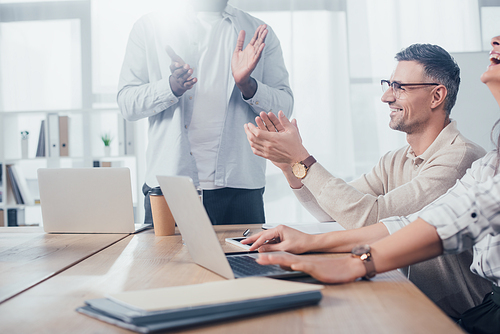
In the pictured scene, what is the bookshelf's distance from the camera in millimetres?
3674

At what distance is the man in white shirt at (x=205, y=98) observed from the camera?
1.86 m

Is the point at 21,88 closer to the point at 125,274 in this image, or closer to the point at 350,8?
the point at 350,8

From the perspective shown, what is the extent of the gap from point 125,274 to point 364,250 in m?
0.47

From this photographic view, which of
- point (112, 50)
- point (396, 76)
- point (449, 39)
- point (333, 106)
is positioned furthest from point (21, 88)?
point (449, 39)

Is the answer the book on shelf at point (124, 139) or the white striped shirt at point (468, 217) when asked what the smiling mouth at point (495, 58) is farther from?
the book on shelf at point (124, 139)

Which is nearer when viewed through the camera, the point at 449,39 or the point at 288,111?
the point at 288,111

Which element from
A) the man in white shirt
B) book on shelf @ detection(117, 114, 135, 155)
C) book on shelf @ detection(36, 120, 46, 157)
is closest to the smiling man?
the man in white shirt

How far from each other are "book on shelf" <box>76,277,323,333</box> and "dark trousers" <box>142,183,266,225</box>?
122 centimetres

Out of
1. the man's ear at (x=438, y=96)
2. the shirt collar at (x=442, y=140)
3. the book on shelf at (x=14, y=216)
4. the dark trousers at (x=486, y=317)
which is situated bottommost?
the dark trousers at (x=486, y=317)

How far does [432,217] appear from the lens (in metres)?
0.74

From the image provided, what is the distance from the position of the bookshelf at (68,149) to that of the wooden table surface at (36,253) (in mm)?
2285

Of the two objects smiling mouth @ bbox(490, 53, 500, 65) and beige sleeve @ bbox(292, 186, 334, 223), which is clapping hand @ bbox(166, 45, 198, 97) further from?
smiling mouth @ bbox(490, 53, 500, 65)

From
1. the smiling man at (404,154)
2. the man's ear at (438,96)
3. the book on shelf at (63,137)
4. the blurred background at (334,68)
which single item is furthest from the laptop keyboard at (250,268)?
the book on shelf at (63,137)

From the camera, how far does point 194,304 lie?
0.55 m
